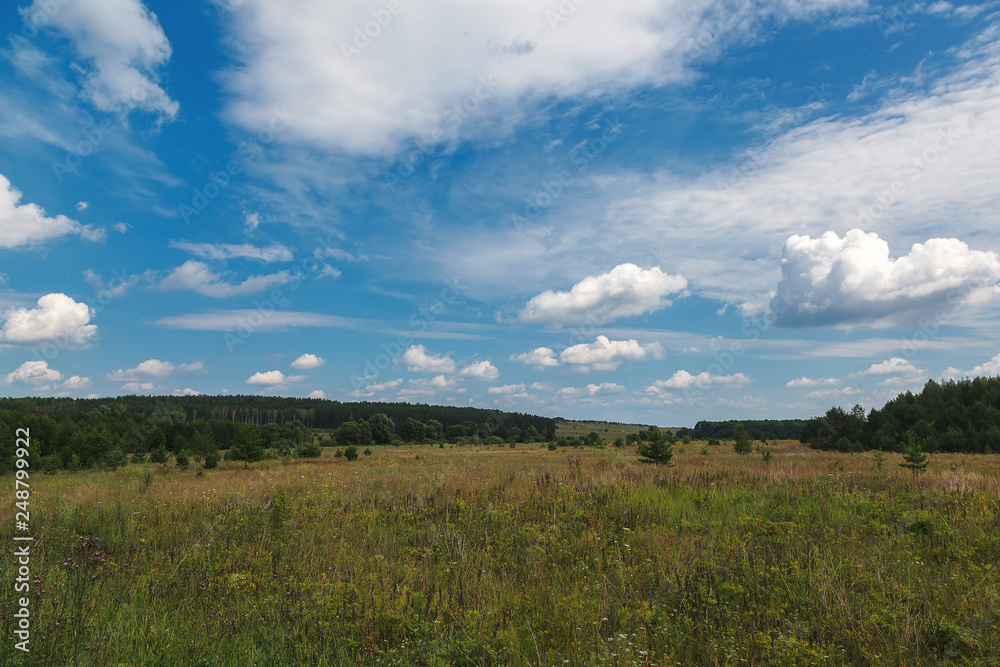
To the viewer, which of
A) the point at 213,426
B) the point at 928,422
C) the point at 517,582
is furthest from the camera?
the point at 213,426

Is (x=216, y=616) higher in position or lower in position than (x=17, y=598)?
lower

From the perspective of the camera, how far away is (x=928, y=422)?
167 ft

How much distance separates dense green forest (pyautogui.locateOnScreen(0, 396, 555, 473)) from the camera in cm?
4003

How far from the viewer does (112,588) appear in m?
5.16

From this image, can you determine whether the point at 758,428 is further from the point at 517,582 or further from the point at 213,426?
the point at 517,582

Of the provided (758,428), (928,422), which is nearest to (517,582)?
(928,422)

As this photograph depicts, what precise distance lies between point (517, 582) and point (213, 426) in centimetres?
8394

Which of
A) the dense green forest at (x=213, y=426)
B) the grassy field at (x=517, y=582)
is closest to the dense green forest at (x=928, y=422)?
the grassy field at (x=517, y=582)

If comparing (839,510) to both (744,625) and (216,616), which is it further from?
(216,616)

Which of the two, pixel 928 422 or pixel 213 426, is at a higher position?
pixel 928 422

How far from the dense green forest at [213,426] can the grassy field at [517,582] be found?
39094 millimetres

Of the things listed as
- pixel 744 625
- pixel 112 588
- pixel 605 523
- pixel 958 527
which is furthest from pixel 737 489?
pixel 112 588

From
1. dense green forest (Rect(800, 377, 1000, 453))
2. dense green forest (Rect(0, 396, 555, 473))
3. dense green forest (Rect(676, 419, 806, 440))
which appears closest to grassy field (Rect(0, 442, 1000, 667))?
dense green forest (Rect(0, 396, 555, 473))

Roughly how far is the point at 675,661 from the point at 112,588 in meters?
6.02
